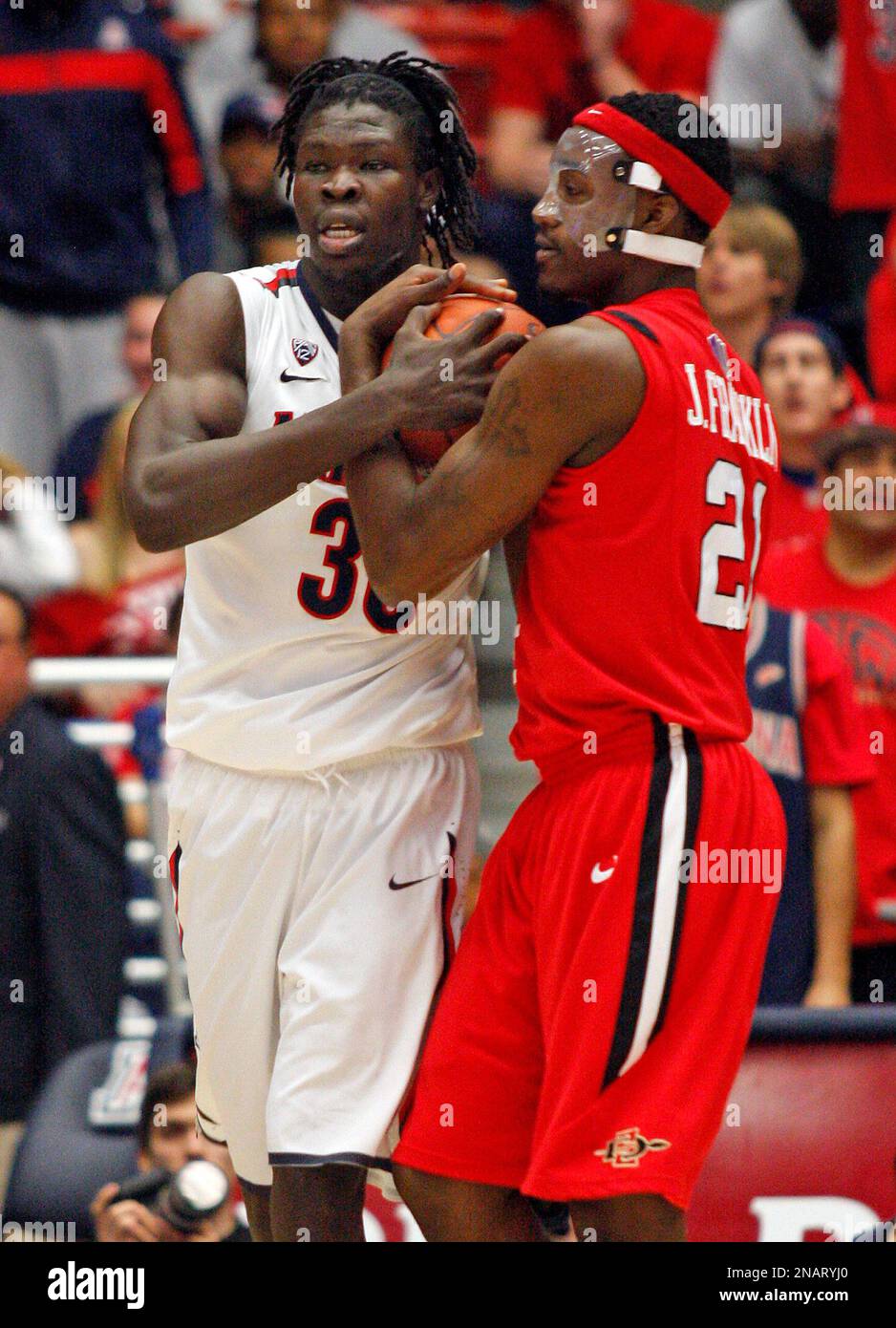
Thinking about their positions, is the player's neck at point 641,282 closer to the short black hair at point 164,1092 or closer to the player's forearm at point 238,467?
the player's forearm at point 238,467

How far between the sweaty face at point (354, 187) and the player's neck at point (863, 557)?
2.73 m

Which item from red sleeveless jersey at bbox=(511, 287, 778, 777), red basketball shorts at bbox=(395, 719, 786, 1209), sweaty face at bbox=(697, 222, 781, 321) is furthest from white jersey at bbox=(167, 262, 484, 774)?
sweaty face at bbox=(697, 222, 781, 321)

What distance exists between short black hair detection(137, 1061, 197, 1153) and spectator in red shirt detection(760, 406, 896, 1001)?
72.0 inches

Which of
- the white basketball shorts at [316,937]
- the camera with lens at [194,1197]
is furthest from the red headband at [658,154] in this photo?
the camera with lens at [194,1197]

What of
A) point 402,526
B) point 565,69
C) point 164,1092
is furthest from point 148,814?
point 565,69

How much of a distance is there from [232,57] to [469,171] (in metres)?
5.10

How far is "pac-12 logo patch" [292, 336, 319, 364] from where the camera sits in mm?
3707

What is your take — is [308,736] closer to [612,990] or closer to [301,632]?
[301,632]

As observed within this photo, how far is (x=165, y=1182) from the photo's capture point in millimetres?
4840

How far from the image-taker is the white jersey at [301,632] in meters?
3.67

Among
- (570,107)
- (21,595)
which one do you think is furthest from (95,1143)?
(570,107)

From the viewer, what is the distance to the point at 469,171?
13.0ft

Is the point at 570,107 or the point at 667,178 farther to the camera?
the point at 570,107
